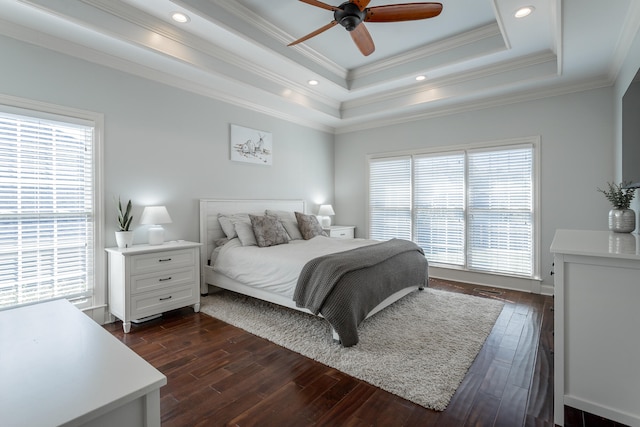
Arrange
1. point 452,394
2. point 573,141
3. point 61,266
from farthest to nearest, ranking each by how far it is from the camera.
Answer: point 573,141, point 61,266, point 452,394

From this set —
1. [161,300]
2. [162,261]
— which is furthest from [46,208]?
[161,300]

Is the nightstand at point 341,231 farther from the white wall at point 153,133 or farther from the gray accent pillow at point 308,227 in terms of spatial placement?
the white wall at point 153,133

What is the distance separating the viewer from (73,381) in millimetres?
845

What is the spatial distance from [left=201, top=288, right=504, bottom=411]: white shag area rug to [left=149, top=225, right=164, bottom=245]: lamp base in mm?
915

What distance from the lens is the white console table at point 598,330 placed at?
1655 mm

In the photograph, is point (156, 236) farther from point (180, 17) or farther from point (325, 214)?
point (325, 214)

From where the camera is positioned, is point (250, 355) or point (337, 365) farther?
point (250, 355)

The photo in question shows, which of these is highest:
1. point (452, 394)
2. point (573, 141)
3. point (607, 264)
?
point (573, 141)

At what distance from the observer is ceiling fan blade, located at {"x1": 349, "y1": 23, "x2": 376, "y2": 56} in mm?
2842

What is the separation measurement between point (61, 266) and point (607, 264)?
13.8ft

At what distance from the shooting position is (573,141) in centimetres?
392

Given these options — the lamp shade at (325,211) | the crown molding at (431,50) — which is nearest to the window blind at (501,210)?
the crown molding at (431,50)

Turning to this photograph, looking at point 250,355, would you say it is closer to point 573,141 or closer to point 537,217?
point 537,217

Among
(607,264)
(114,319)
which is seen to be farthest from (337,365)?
(114,319)
